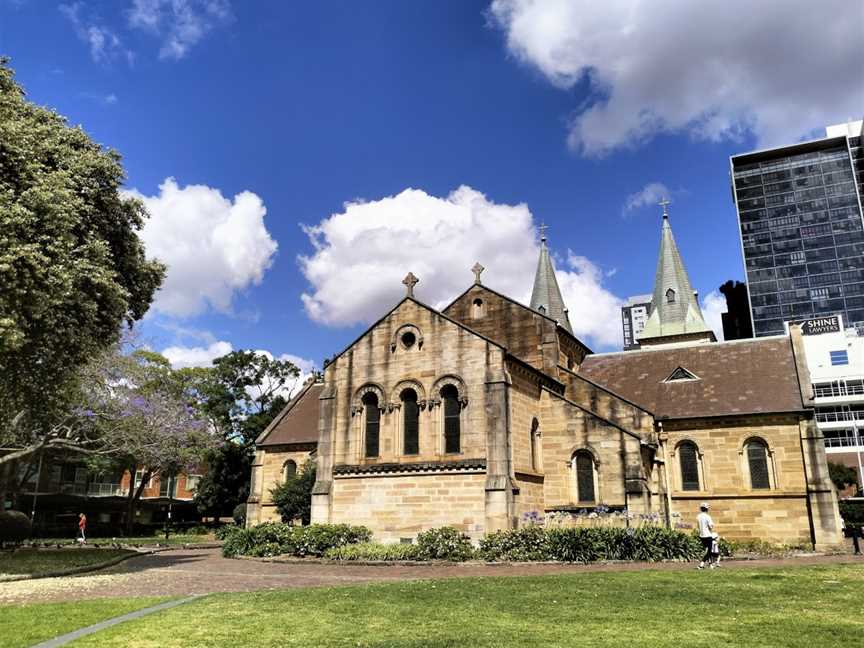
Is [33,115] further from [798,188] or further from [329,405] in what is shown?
[798,188]

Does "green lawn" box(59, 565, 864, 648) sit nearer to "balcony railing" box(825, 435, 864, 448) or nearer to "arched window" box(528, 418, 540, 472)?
"arched window" box(528, 418, 540, 472)

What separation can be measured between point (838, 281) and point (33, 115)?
148m

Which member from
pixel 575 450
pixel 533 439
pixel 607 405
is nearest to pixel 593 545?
pixel 575 450

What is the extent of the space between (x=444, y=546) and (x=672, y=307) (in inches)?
1425

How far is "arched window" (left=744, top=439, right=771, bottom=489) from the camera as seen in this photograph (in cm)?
2908

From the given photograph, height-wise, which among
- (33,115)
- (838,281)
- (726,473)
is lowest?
(726,473)

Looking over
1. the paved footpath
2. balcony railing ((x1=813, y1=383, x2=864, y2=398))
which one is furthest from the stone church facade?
balcony railing ((x1=813, y1=383, x2=864, y2=398))

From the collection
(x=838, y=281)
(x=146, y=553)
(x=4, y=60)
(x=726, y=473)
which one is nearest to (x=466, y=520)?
(x=726, y=473)

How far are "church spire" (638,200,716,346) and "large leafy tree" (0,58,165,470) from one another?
4025cm

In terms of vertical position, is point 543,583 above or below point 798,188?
below

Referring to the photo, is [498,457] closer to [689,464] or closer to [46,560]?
[689,464]

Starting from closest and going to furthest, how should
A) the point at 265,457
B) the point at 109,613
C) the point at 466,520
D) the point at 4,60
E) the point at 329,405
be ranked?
the point at 109,613 → the point at 4,60 → the point at 466,520 → the point at 329,405 → the point at 265,457

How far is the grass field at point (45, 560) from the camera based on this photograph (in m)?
19.9

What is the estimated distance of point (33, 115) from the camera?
19578mm
